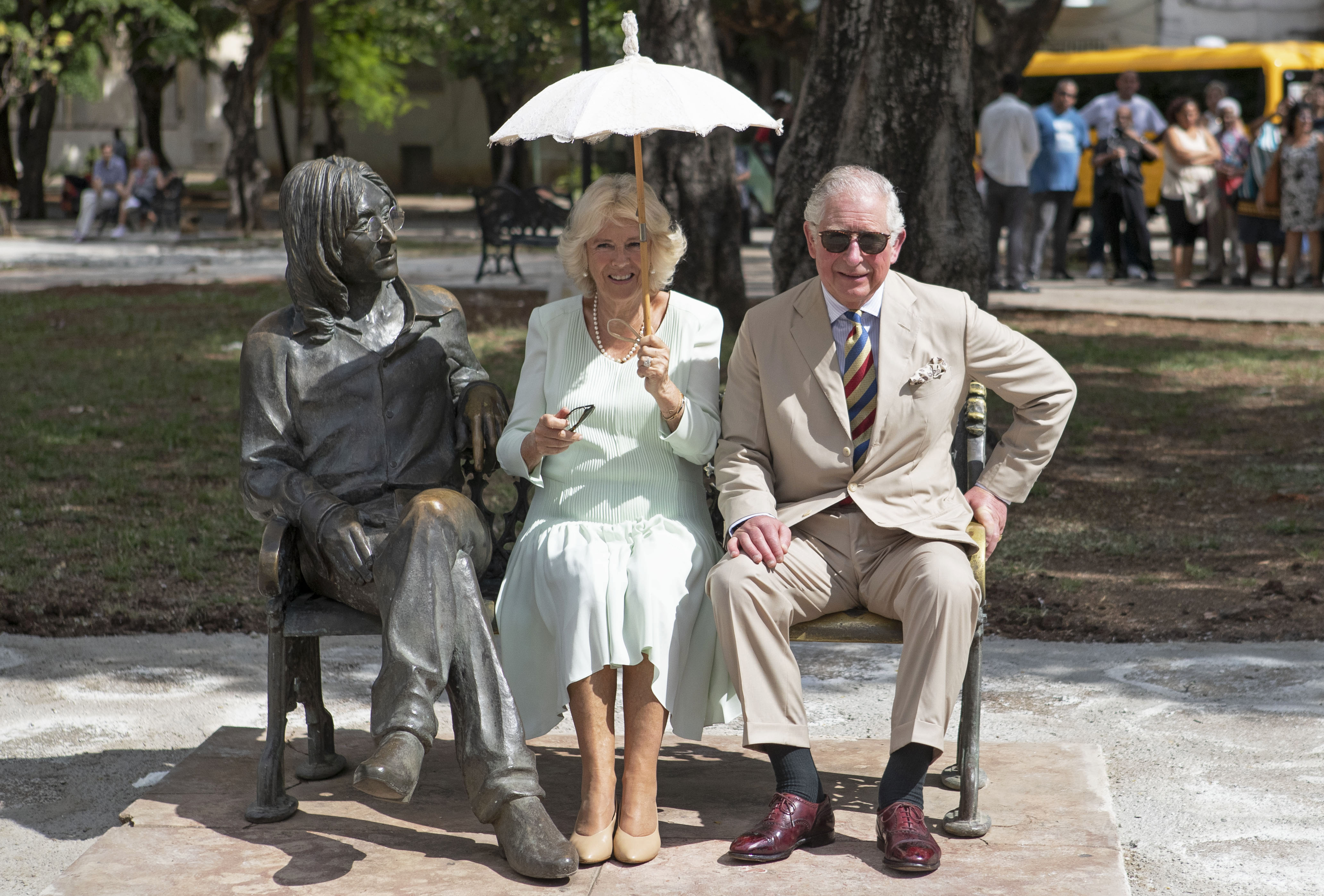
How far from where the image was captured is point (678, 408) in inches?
148

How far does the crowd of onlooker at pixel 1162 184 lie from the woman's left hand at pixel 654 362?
1186 centimetres

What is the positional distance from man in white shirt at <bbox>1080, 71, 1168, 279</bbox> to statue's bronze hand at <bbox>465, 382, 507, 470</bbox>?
46.6 ft

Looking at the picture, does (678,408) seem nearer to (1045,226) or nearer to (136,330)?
(136,330)

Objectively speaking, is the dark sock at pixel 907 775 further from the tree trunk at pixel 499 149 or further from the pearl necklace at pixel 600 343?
the tree trunk at pixel 499 149

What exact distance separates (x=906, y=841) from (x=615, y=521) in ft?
3.43

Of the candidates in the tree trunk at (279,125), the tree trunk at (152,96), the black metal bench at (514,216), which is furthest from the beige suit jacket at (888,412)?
the tree trunk at (152,96)

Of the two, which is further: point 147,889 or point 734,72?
point 734,72

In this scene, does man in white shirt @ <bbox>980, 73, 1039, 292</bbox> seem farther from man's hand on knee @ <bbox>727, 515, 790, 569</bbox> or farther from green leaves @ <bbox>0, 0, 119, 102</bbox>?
green leaves @ <bbox>0, 0, 119, 102</bbox>

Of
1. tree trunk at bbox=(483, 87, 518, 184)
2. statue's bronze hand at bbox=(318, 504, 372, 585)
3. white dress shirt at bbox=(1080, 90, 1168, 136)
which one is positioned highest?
tree trunk at bbox=(483, 87, 518, 184)

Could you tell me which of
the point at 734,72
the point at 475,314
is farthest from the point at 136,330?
the point at 734,72

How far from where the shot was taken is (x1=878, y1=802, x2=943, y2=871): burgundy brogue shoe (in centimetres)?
341

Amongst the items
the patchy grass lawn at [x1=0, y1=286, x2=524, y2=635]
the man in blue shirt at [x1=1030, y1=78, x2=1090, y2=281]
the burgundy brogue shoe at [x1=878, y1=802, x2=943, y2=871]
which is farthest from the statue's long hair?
the man in blue shirt at [x1=1030, y1=78, x2=1090, y2=281]

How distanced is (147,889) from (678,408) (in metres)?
1.66

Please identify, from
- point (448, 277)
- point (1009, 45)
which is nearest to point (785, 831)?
point (448, 277)
